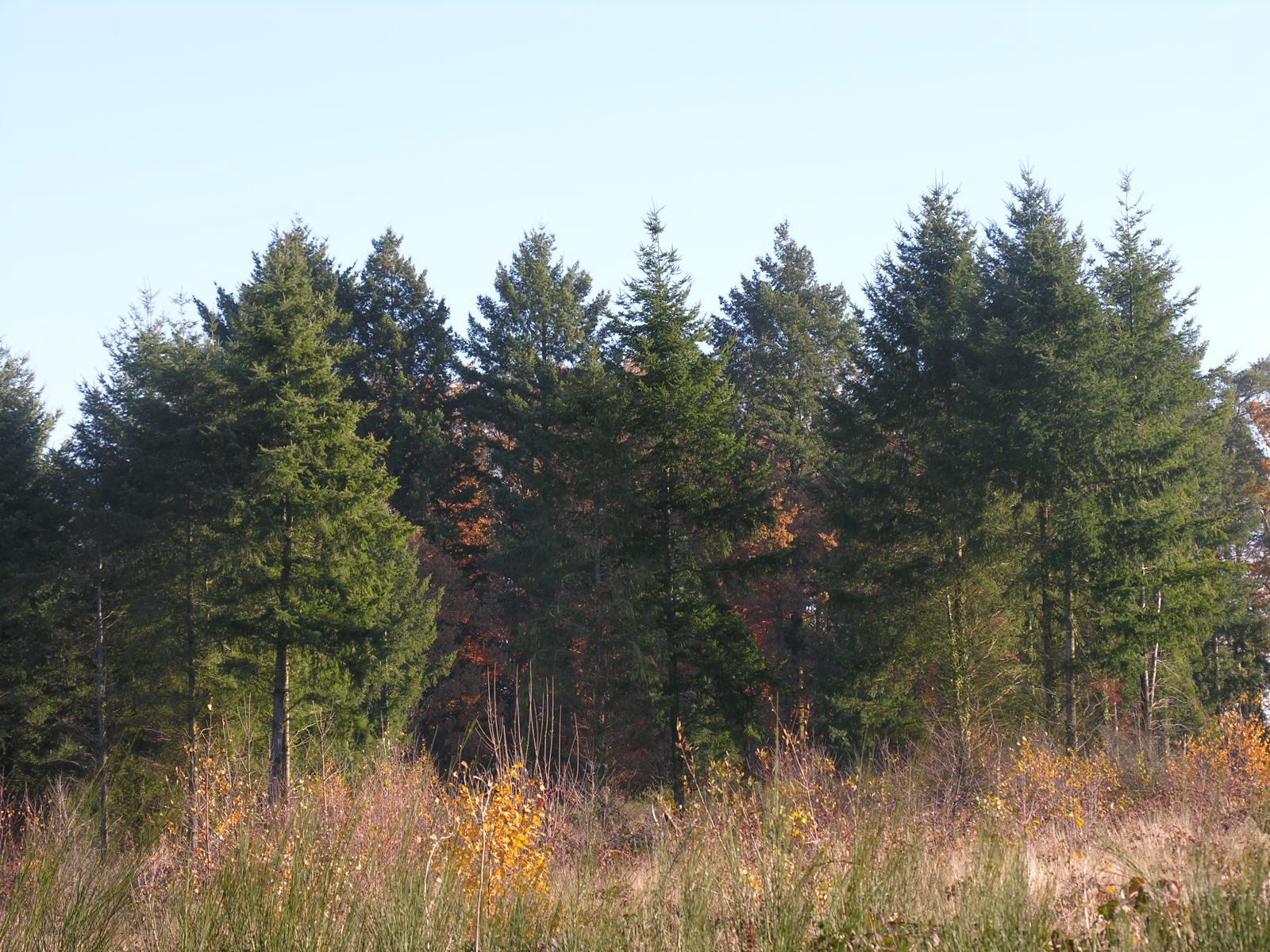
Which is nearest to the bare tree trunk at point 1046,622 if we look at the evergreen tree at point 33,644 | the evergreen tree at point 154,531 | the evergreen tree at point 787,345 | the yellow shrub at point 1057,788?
the yellow shrub at point 1057,788

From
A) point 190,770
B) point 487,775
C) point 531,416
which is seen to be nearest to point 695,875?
point 487,775

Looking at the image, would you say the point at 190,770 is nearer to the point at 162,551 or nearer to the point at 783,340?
the point at 162,551

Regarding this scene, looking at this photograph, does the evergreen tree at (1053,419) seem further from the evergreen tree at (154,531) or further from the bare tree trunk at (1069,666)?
the evergreen tree at (154,531)

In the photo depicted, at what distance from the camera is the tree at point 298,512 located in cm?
2077

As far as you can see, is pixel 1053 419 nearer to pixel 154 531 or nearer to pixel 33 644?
pixel 154 531

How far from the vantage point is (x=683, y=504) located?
20828mm

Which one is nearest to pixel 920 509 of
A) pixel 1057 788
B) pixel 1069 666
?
pixel 1069 666

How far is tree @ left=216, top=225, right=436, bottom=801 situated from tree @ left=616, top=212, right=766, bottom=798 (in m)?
5.57

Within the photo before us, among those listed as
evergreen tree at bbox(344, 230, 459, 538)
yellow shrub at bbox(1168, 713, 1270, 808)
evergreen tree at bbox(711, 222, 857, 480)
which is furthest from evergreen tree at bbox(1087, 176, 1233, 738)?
evergreen tree at bbox(344, 230, 459, 538)

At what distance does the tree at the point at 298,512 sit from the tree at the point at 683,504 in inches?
219

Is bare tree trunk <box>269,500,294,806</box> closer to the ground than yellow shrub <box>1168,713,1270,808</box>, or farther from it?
farther from it

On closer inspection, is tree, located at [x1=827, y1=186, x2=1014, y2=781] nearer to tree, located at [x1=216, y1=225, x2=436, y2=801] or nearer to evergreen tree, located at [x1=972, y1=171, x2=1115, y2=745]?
evergreen tree, located at [x1=972, y1=171, x2=1115, y2=745]

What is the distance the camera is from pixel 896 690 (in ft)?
73.6

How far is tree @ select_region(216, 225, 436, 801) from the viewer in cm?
2077
